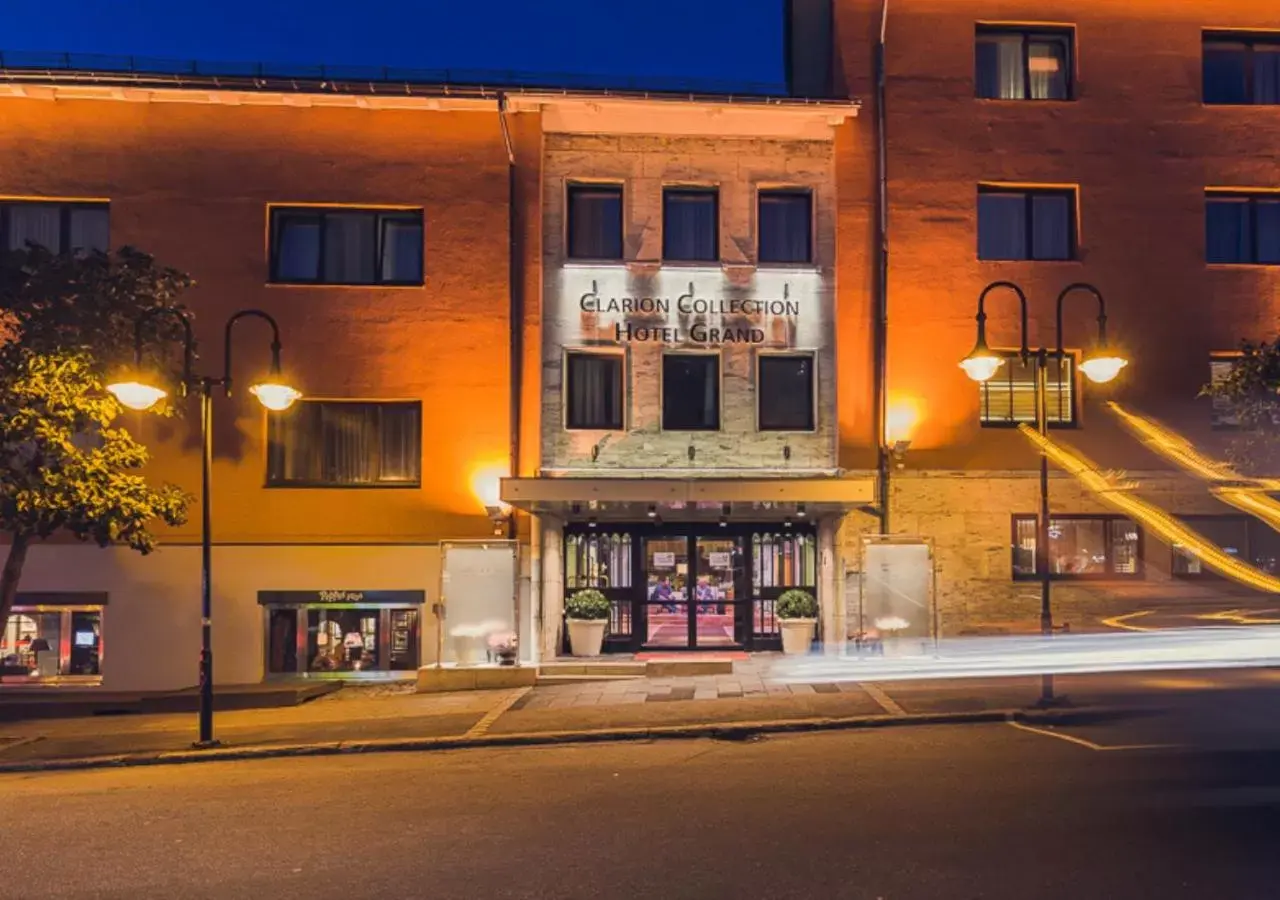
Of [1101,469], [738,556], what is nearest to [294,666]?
[738,556]

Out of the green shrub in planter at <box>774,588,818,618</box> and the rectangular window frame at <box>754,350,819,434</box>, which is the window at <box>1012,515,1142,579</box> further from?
the rectangular window frame at <box>754,350,819,434</box>

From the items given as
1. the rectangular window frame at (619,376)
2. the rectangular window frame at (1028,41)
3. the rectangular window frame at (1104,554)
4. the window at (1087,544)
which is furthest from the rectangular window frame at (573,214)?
the window at (1087,544)

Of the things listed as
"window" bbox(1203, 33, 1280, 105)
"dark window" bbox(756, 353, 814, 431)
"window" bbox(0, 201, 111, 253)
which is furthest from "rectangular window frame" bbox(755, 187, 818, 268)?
"window" bbox(0, 201, 111, 253)

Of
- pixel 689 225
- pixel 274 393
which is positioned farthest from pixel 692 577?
pixel 274 393

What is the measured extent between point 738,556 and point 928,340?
5332 millimetres

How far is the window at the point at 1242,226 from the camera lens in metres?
18.8

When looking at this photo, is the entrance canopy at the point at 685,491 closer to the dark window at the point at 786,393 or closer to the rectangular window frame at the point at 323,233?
the dark window at the point at 786,393

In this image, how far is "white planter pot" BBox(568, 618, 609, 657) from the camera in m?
17.3

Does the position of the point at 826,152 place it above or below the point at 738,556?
above

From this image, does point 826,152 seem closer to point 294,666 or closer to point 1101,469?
point 1101,469

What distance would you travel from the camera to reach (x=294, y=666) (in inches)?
690

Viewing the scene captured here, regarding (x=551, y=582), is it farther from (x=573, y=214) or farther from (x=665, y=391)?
(x=573, y=214)

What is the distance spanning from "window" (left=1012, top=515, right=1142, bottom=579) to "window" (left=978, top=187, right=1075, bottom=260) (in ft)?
16.6

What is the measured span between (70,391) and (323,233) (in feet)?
19.4
